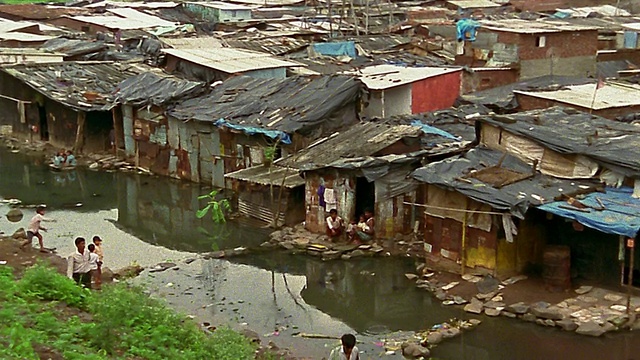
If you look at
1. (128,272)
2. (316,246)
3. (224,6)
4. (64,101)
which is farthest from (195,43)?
(224,6)

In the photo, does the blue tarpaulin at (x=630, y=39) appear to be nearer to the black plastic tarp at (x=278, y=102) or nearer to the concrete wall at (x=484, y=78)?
the concrete wall at (x=484, y=78)

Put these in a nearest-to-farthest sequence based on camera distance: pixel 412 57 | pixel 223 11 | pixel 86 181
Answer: pixel 86 181
pixel 412 57
pixel 223 11

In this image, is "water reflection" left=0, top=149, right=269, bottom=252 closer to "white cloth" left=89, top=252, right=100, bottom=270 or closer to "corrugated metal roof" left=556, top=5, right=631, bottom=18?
"white cloth" left=89, top=252, right=100, bottom=270

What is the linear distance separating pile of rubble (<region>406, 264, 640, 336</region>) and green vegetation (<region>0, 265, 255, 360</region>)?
15.6 ft

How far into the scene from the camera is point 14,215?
20750 mm

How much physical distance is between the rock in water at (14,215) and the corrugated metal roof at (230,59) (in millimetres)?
7455

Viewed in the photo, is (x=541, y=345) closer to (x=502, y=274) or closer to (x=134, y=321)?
(x=502, y=274)

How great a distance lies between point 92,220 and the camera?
68.2 ft

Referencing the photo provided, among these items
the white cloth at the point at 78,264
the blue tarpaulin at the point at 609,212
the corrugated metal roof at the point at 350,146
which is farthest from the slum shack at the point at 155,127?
the blue tarpaulin at the point at 609,212

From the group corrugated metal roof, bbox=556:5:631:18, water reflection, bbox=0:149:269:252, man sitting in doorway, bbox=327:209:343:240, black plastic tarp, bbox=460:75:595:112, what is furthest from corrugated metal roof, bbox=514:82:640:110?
corrugated metal roof, bbox=556:5:631:18

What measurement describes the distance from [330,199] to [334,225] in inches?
25.3

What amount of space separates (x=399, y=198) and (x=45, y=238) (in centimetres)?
770

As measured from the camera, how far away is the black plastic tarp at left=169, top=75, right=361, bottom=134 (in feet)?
69.2

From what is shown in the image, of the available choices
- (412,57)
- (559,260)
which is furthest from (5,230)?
(412,57)
